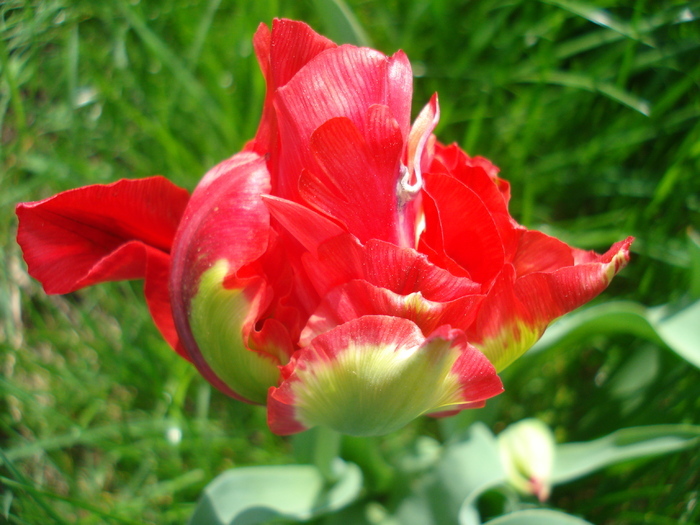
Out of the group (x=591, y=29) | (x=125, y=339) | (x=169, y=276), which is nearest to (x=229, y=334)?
(x=169, y=276)

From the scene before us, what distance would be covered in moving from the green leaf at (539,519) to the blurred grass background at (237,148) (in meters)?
0.23

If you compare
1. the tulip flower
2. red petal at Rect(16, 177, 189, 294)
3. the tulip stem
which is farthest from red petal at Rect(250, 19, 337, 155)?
the tulip stem

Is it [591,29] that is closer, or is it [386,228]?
[386,228]

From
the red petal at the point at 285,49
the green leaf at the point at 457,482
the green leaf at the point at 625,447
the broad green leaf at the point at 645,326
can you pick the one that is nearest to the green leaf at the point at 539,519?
the green leaf at the point at 457,482

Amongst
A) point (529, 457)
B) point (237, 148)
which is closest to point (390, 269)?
point (529, 457)

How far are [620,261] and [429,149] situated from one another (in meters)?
0.20

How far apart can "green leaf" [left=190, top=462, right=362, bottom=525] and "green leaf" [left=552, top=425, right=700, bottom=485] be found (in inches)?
11.4

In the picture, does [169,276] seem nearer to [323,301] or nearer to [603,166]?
[323,301]

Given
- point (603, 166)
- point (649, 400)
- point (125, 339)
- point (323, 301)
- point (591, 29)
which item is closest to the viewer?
point (323, 301)

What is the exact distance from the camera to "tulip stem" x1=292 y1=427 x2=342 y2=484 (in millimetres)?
744

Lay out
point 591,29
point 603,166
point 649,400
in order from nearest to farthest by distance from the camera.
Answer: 1. point 649,400
2. point 603,166
3. point 591,29

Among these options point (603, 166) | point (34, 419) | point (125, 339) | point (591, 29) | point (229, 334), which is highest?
point (591, 29)

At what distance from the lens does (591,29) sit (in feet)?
4.21

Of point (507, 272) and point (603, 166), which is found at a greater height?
point (603, 166)
